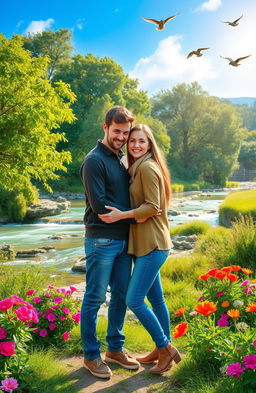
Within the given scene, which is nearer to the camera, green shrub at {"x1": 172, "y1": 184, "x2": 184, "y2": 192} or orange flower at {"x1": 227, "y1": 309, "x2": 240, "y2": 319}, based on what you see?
orange flower at {"x1": 227, "y1": 309, "x2": 240, "y2": 319}

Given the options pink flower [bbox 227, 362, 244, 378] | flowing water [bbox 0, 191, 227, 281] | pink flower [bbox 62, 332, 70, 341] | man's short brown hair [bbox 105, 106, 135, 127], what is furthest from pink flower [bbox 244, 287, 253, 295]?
flowing water [bbox 0, 191, 227, 281]

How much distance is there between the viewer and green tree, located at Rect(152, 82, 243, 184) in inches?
2035

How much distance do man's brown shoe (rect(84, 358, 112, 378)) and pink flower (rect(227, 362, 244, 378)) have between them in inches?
49.0

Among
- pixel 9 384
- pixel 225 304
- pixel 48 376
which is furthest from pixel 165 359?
pixel 9 384

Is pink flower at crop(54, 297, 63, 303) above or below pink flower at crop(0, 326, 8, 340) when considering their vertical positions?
below

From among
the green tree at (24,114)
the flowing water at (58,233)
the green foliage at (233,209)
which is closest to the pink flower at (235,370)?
the flowing water at (58,233)

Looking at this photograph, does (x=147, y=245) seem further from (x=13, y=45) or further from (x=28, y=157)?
(x=13, y=45)

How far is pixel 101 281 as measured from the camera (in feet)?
11.2

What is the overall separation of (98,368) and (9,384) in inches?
36.6

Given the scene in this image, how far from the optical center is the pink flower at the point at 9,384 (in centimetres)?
269

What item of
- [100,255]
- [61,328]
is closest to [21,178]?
[61,328]

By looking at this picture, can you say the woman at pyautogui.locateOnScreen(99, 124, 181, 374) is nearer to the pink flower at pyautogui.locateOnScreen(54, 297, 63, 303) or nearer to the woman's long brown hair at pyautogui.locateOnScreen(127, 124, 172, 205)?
the woman's long brown hair at pyautogui.locateOnScreen(127, 124, 172, 205)

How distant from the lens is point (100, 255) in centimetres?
336

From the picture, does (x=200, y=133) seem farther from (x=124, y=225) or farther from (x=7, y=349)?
(x=7, y=349)
